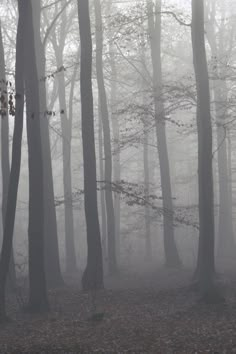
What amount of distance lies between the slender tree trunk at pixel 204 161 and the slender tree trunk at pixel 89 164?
3.62m

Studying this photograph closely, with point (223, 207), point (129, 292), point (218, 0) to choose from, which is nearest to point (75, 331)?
point (129, 292)

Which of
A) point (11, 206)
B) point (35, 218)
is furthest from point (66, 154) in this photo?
point (11, 206)

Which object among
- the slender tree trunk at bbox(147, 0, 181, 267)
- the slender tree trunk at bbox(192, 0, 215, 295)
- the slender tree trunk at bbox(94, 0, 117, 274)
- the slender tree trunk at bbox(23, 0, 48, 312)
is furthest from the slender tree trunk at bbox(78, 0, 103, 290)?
the slender tree trunk at bbox(147, 0, 181, 267)

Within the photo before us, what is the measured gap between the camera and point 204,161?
47.4ft

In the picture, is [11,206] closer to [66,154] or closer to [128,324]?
[128,324]

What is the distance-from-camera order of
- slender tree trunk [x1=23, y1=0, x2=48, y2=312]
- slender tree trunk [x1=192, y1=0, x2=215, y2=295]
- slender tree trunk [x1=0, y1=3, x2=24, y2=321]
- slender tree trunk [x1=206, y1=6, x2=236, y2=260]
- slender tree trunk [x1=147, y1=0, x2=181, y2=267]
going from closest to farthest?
slender tree trunk [x1=0, y1=3, x2=24, y2=321] → slender tree trunk [x1=23, y1=0, x2=48, y2=312] → slender tree trunk [x1=192, y1=0, x2=215, y2=295] → slender tree trunk [x1=147, y1=0, x2=181, y2=267] → slender tree trunk [x1=206, y1=6, x2=236, y2=260]

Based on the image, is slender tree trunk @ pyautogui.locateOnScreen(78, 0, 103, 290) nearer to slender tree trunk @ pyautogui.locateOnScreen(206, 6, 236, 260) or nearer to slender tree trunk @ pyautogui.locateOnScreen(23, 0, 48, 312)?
slender tree trunk @ pyautogui.locateOnScreen(23, 0, 48, 312)

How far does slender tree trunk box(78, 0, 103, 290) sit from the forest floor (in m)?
0.74

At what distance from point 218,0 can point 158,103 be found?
9262mm

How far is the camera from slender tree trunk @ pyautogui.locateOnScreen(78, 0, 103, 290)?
16688mm

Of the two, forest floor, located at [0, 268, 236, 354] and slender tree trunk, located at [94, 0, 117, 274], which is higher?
slender tree trunk, located at [94, 0, 117, 274]

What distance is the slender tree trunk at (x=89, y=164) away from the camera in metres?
16.7

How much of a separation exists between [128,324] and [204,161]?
4.96 m

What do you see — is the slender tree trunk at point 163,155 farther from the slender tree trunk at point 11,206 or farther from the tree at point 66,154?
the slender tree trunk at point 11,206
